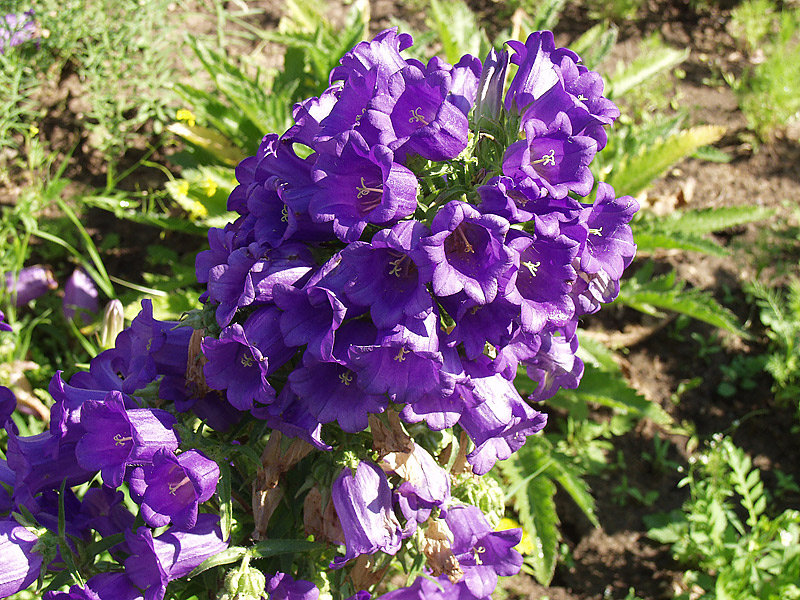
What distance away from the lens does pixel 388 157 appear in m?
1.06

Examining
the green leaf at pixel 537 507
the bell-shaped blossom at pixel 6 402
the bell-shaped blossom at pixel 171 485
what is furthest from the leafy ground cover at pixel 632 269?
the bell-shaped blossom at pixel 171 485

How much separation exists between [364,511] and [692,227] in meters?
2.55

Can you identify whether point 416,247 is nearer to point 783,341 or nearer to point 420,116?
point 420,116

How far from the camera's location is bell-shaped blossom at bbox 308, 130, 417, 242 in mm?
1062

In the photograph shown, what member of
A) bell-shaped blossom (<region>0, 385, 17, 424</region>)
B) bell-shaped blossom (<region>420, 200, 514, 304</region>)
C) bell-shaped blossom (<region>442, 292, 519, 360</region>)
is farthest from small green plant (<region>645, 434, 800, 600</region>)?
bell-shaped blossom (<region>0, 385, 17, 424</region>)

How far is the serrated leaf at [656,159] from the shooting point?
3078 millimetres

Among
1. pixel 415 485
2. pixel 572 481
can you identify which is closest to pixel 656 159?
pixel 572 481

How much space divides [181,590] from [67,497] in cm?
34

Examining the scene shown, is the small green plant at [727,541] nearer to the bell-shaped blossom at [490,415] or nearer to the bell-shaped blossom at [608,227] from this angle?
the bell-shaped blossom at [490,415]

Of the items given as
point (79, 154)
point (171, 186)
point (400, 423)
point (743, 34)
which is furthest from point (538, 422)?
point (743, 34)

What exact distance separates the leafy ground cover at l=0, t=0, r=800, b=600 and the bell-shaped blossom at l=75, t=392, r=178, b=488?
1333 millimetres

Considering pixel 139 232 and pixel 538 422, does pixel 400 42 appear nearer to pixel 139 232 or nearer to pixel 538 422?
pixel 538 422

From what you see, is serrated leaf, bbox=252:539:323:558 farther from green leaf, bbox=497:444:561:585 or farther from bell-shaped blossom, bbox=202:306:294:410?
green leaf, bbox=497:444:561:585

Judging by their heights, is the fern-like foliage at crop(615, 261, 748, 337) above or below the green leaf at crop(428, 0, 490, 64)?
below
